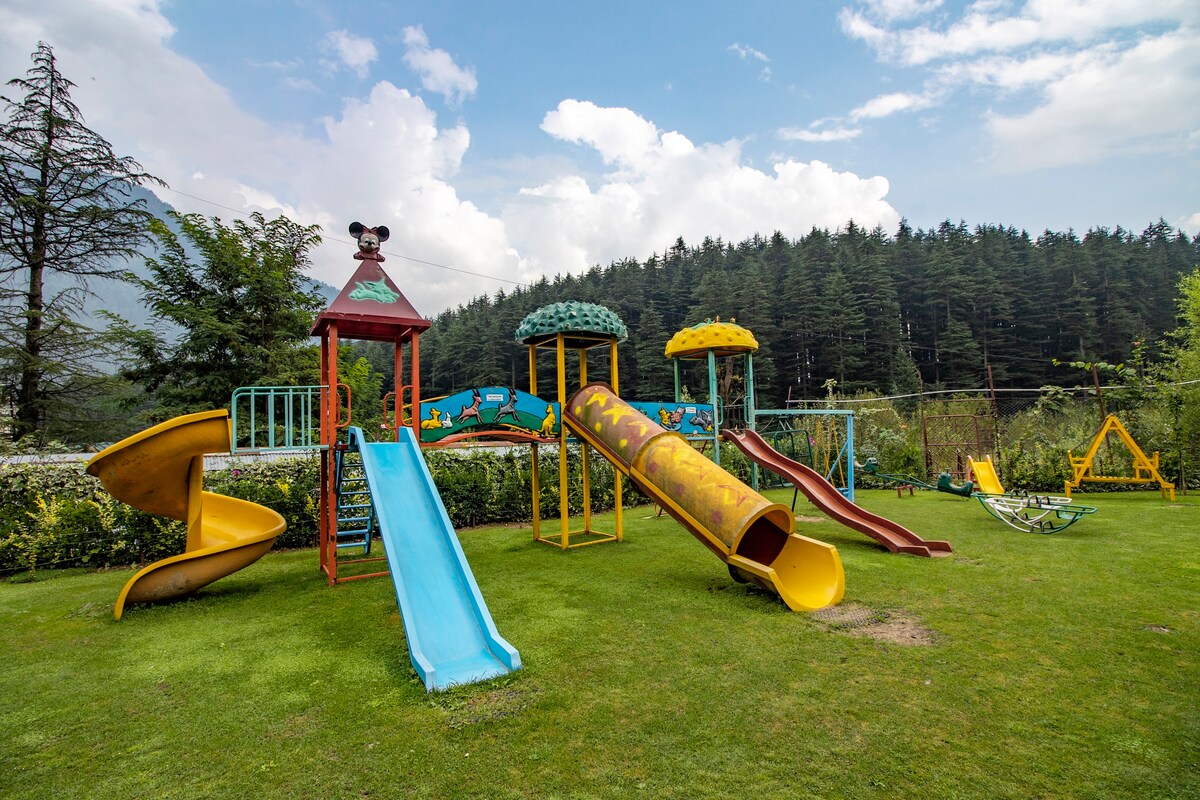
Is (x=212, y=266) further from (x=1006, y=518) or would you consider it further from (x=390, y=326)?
(x=1006, y=518)

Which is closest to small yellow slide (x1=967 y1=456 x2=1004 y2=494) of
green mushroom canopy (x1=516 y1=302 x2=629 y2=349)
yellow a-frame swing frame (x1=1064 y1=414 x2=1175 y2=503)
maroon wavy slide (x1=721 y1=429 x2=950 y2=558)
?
yellow a-frame swing frame (x1=1064 y1=414 x2=1175 y2=503)

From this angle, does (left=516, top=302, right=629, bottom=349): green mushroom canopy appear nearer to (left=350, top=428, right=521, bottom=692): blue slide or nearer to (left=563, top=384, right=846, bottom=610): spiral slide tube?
(left=563, top=384, right=846, bottom=610): spiral slide tube

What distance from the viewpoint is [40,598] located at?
6.14m

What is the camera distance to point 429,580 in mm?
4750

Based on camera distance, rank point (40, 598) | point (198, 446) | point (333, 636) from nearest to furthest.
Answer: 1. point (333, 636)
2. point (198, 446)
3. point (40, 598)

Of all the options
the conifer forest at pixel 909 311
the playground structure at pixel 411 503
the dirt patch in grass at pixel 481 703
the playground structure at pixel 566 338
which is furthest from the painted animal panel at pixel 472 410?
the conifer forest at pixel 909 311

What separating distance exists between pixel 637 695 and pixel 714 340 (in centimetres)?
770


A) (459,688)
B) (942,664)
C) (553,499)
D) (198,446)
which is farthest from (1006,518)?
(198,446)

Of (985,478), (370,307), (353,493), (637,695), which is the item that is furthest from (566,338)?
(985,478)

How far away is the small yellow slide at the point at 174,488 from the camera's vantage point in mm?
5113

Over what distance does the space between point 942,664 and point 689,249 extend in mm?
56707

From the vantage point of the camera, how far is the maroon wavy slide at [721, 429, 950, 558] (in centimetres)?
744

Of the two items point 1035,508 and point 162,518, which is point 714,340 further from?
point 162,518

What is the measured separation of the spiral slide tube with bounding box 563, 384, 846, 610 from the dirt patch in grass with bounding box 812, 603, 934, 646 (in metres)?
0.18
